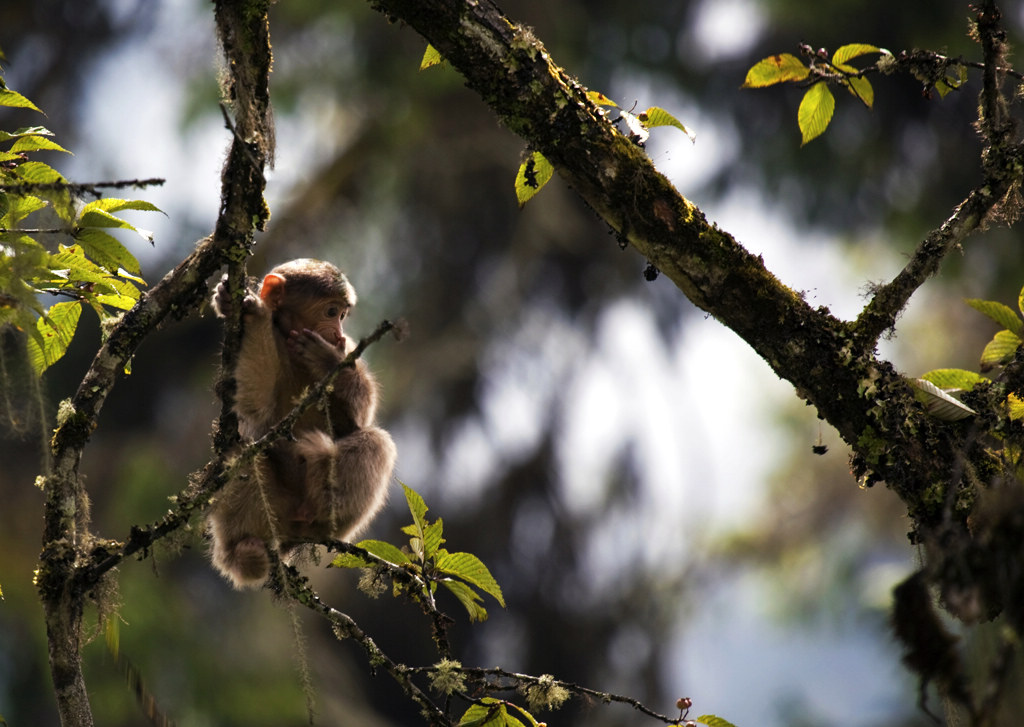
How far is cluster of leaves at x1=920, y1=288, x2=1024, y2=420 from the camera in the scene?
2.77m

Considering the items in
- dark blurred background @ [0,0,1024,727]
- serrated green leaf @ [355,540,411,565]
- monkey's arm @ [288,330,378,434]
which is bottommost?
serrated green leaf @ [355,540,411,565]

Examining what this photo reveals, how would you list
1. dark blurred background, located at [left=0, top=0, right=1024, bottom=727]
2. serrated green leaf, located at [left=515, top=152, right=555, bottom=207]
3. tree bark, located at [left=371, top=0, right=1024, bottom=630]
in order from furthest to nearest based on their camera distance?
dark blurred background, located at [left=0, top=0, right=1024, bottom=727] < serrated green leaf, located at [left=515, top=152, right=555, bottom=207] < tree bark, located at [left=371, top=0, right=1024, bottom=630]

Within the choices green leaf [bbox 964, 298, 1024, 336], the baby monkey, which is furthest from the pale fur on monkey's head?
green leaf [bbox 964, 298, 1024, 336]

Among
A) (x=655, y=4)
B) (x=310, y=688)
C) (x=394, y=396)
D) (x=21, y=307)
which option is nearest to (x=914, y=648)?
(x=310, y=688)

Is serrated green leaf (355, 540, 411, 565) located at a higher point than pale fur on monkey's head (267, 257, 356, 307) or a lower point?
lower

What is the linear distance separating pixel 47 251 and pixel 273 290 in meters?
1.63

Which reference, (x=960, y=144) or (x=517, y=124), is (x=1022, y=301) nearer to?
(x=517, y=124)

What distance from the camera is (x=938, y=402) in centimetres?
276

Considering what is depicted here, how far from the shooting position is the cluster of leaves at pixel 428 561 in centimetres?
282

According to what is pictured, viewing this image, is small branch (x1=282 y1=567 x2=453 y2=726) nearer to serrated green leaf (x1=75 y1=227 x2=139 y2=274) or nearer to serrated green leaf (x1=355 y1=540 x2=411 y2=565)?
serrated green leaf (x1=355 y1=540 x2=411 y2=565)

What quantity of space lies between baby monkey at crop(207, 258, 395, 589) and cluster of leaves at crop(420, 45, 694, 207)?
1113 mm

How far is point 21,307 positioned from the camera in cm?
238

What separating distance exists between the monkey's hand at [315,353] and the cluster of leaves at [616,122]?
4.15 feet

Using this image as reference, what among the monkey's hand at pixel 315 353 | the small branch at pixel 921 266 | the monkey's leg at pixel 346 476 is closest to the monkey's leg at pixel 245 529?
the monkey's leg at pixel 346 476
